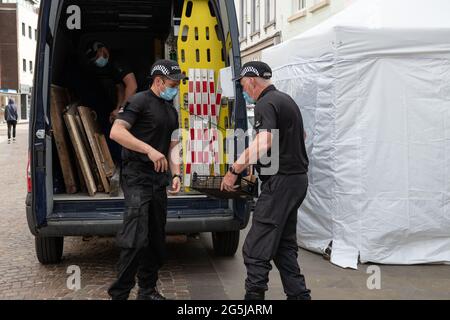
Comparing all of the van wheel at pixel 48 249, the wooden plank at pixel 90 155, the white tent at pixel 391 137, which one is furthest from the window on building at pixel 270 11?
the van wheel at pixel 48 249

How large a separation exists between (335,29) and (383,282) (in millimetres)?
2517

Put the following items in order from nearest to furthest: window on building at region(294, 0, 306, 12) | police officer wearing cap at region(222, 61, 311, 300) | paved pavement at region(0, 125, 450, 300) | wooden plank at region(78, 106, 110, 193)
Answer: police officer wearing cap at region(222, 61, 311, 300) < paved pavement at region(0, 125, 450, 300) < wooden plank at region(78, 106, 110, 193) < window on building at region(294, 0, 306, 12)

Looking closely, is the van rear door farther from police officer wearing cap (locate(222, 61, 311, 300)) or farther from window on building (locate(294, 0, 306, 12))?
window on building (locate(294, 0, 306, 12))

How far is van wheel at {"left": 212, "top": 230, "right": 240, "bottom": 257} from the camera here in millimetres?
5801

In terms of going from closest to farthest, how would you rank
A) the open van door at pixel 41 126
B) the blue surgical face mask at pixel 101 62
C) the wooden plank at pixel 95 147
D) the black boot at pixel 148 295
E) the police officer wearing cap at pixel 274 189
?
the police officer wearing cap at pixel 274 189
the black boot at pixel 148 295
the open van door at pixel 41 126
the wooden plank at pixel 95 147
the blue surgical face mask at pixel 101 62

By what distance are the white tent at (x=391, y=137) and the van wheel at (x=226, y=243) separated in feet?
3.37

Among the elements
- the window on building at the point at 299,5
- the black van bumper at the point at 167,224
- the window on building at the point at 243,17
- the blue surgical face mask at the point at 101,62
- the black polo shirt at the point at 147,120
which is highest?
the window on building at the point at 243,17

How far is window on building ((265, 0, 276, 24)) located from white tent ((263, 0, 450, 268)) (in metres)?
16.1

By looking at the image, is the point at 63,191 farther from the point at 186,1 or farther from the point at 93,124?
the point at 186,1

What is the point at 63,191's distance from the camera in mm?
5660

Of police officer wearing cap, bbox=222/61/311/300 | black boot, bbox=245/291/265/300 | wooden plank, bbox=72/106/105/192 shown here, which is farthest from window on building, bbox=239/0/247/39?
black boot, bbox=245/291/265/300

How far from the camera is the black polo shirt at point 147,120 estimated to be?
410cm

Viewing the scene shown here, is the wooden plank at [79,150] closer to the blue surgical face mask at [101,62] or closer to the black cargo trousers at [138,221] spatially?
the blue surgical face mask at [101,62]

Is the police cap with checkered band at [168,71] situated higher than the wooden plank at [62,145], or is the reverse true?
the police cap with checkered band at [168,71]
